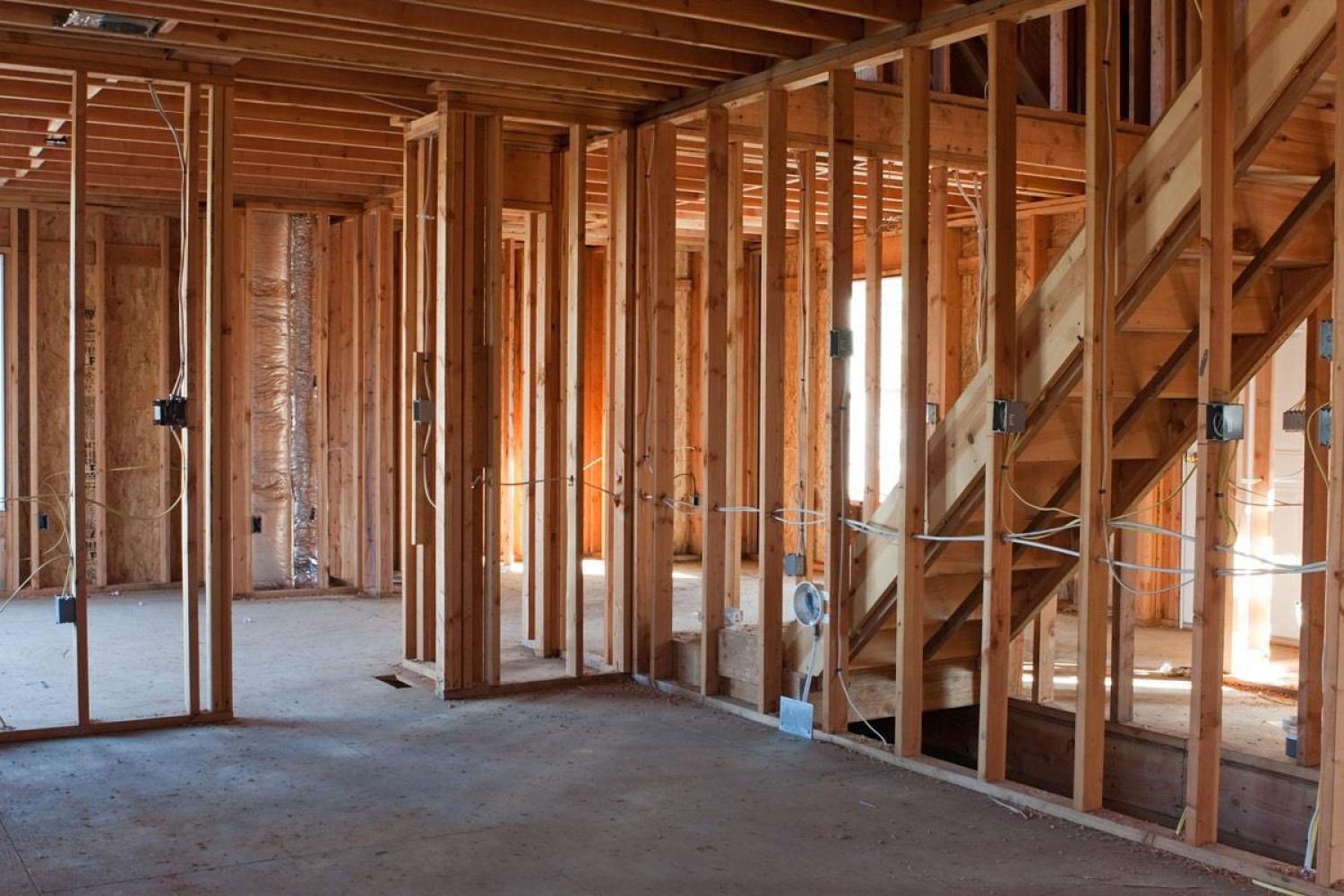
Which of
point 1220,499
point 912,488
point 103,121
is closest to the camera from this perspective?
point 1220,499

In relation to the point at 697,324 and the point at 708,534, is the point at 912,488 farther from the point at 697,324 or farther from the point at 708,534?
the point at 697,324

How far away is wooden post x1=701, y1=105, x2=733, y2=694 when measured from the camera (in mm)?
6199

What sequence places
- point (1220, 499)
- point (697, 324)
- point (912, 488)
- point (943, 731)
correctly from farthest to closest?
point (697, 324) → point (943, 731) → point (912, 488) → point (1220, 499)

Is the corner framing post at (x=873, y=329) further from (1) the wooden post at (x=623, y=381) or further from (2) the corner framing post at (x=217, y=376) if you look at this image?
(2) the corner framing post at (x=217, y=376)

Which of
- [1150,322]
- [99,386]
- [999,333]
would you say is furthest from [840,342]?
[99,386]

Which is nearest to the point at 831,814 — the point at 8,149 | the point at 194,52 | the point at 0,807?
the point at 0,807

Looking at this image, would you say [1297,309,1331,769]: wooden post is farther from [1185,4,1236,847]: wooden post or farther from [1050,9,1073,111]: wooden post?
[1050,9,1073,111]: wooden post

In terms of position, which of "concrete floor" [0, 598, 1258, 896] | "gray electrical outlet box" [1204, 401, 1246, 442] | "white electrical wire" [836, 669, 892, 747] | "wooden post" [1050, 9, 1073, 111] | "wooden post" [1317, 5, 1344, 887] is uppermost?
"wooden post" [1050, 9, 1073, 111]

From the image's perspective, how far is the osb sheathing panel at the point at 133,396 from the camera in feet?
32.2

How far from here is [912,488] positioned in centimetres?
512

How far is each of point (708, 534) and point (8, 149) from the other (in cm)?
490

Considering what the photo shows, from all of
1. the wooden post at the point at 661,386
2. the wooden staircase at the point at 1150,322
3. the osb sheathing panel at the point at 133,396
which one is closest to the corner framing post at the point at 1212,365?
the wooden staircase at the point at 1150,322

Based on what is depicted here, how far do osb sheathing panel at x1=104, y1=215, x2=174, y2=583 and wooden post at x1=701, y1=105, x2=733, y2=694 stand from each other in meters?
5.18

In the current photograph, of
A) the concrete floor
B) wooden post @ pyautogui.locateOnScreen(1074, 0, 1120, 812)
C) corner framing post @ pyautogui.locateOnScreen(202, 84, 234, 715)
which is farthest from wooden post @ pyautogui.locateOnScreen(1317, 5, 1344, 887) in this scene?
corner framing post @ pyautogui.locateOnScreen(202, 84, 234, 715)
